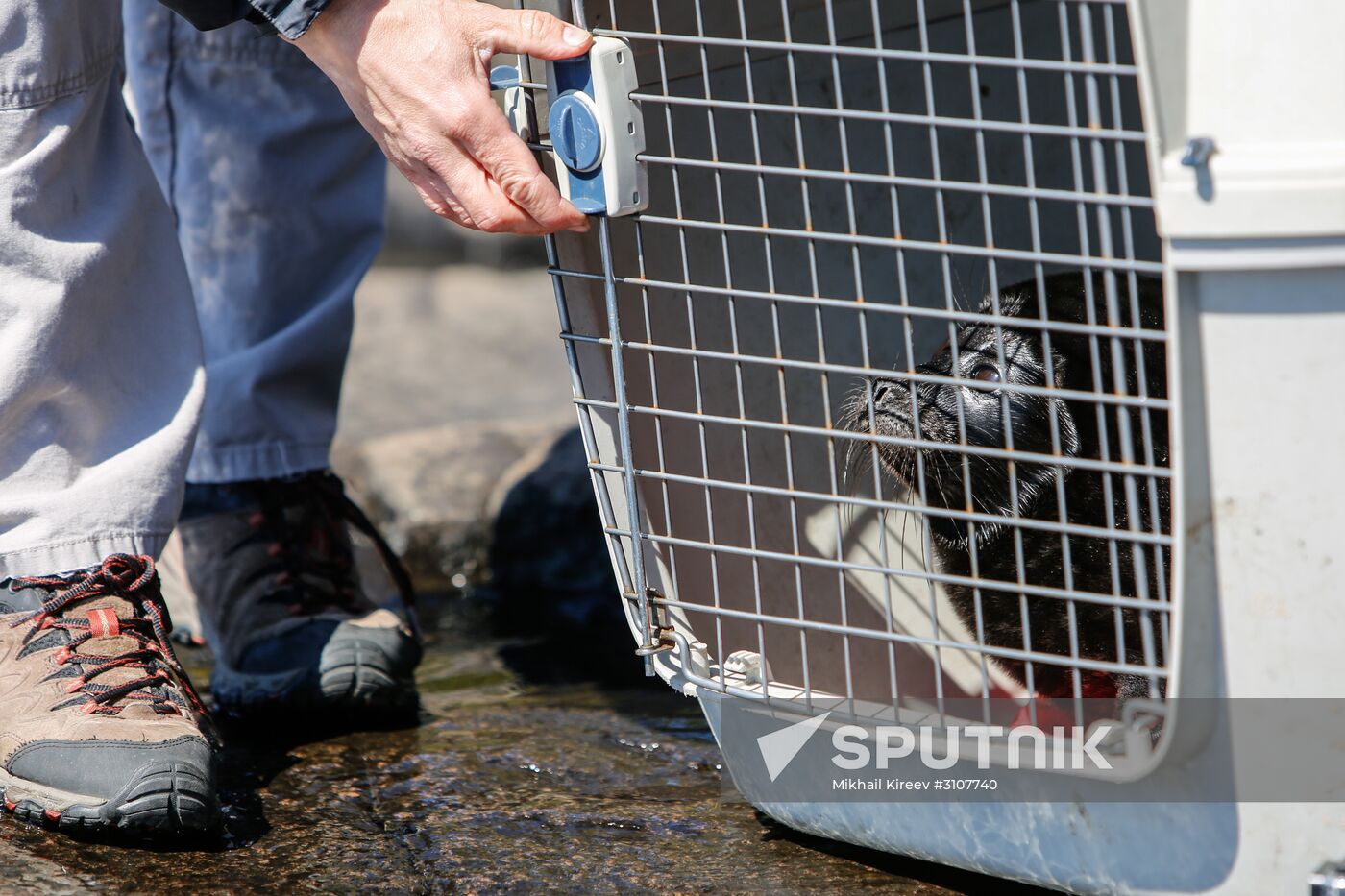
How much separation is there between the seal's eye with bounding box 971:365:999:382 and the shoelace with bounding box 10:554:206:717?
38.1 inches

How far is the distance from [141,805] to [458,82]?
2.51 feet

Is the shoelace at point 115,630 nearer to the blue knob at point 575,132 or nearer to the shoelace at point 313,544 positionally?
the shoelace at point 313,544

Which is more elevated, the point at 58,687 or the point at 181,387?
the point at 181,387

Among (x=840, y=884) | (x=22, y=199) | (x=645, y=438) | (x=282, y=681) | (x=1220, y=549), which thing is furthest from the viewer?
(x=282, y=681)

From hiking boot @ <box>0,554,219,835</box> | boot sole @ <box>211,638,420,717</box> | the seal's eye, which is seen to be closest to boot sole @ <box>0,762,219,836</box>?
hiking boot @ <box>0,554,219,835</box>

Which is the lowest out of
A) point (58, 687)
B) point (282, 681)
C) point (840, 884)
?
point (840, 884)

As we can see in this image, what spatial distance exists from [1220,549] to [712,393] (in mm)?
687

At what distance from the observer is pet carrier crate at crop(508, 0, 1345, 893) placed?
3.17 ft

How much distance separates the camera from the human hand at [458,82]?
120cm

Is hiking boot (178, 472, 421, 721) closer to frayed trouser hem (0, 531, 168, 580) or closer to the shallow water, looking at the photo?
the shallow water

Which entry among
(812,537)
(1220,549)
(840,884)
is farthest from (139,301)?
(1220,549)

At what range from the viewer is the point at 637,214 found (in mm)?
1280

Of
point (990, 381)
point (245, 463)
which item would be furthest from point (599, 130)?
point (245, 463)

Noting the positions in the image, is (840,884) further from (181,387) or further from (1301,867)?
(181,387)
